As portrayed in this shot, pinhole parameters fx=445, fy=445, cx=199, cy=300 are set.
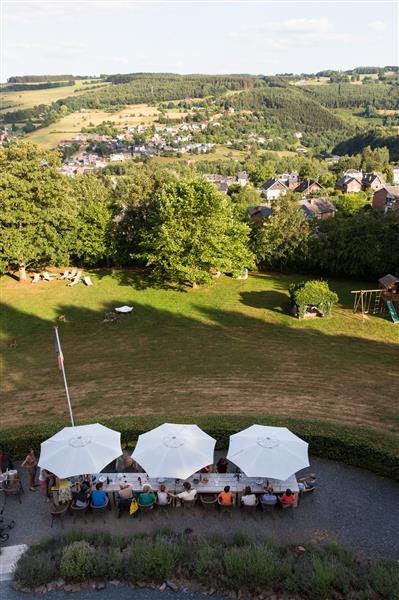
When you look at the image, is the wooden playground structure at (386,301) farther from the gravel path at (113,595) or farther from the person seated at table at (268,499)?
the gravel path at (113,595)

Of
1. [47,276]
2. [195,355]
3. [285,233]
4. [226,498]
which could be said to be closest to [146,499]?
[226,498]

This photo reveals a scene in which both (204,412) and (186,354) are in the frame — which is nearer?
Answer: (204,412)

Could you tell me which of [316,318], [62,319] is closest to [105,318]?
[62,319]

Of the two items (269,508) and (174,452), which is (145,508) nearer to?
(174,452)

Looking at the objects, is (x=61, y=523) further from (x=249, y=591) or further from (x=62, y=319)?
(x=62, y=319)

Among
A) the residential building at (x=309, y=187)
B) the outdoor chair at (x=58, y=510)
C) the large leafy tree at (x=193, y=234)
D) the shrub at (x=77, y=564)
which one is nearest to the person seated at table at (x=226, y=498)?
the shrub at (x=77, y=564)

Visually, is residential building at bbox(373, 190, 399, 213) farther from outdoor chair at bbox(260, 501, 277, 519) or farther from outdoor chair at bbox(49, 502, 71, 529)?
outdoor chair at bbox(49, 502, 71, 529)

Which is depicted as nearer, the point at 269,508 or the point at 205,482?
the point at 269,508
